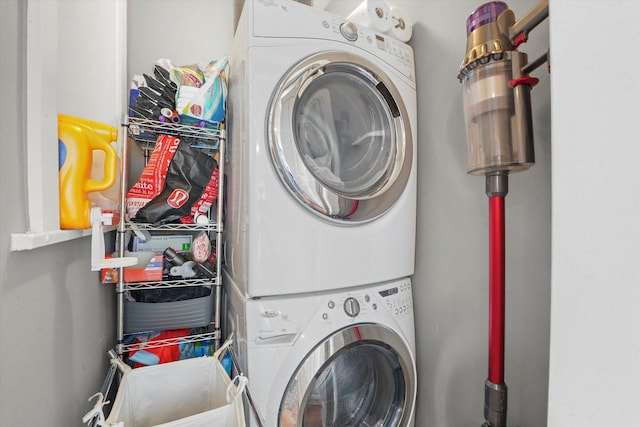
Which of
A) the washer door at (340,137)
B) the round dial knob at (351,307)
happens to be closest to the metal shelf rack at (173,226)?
the washer door at (340,137)

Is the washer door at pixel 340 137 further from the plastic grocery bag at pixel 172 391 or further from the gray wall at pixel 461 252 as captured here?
the plastic grocery bag at pixel 172 391

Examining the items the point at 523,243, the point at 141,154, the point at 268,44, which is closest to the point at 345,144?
the point at 268,44

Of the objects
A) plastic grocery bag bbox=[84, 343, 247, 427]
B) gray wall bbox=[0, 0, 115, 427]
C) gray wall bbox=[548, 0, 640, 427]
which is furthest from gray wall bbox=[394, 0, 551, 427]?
gray wall bbox=[0, 0, 115, 427]

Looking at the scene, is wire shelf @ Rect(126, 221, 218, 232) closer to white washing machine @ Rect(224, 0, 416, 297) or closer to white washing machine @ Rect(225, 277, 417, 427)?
white washing machine @ Rect(224, 0, 416, 297)

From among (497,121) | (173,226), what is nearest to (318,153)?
(497,121)

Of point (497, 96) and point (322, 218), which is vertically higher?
point (497, 96)

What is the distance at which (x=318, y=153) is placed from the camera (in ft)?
3.25

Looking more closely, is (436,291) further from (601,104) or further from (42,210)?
(42,210)

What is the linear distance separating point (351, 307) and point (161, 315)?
75cm

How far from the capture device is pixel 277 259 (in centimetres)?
84

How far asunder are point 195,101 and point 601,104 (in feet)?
4.12

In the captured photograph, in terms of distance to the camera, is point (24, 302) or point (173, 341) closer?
point (24, 302)

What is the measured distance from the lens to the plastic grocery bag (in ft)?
2.77

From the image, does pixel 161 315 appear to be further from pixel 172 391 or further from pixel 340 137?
pixel 340 137
